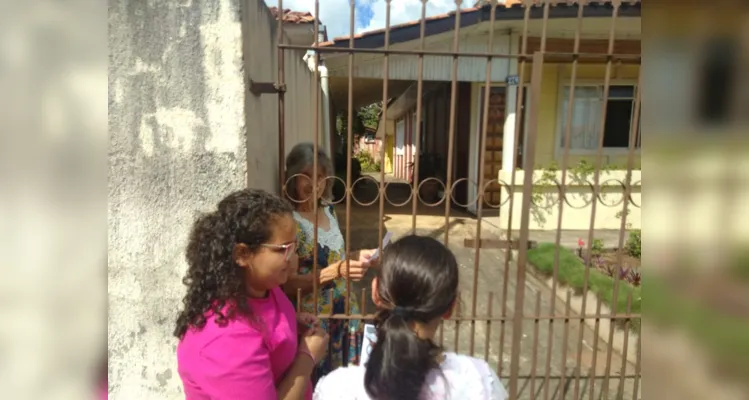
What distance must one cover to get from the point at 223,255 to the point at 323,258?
826mm

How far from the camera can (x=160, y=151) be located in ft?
5.92

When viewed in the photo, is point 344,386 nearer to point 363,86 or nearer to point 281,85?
point 281,85

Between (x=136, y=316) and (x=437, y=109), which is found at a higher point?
(x=437, y=109)

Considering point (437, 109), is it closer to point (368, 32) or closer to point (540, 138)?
point (540, 138)

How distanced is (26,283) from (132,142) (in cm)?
136

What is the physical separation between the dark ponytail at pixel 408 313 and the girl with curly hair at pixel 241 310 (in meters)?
0.33

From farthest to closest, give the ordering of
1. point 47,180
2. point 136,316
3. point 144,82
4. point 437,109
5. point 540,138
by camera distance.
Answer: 1. point 437,109
2. point 540,138
3. point 136,316
4. point 144,82
5. point 47,180

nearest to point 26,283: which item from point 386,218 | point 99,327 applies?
point 99,327

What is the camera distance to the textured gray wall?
5.79ft

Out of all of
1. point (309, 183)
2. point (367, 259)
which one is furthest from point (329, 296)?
point (309, 183)

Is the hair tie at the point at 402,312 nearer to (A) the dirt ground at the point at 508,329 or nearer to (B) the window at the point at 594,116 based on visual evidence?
(A) the dirt ground at the point at 508,329

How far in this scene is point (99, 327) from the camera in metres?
0.67

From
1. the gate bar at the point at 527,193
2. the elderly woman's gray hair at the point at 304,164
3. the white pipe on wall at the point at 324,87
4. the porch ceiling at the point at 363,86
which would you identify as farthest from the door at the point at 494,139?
the elderly woman's gray hair at the point at 304,164

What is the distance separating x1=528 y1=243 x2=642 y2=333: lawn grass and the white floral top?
2.17 meters
